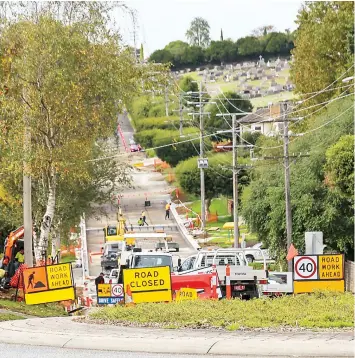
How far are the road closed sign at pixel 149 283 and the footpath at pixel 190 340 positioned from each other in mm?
6974

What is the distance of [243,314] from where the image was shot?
17.9 m

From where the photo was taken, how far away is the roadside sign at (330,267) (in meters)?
26.3

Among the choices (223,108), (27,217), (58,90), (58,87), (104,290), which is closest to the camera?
(104,290)

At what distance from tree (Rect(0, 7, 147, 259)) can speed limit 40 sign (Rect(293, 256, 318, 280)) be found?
1196 cm

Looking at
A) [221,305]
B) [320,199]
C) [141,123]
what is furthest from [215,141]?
[221,305]

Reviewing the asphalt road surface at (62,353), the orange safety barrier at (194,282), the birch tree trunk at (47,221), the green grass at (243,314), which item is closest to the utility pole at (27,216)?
the birch tree trunk at (47,221)

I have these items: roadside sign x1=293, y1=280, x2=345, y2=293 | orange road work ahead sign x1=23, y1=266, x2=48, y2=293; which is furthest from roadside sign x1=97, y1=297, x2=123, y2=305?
roadside sign x1=293, y1=280, x2=345, y2=293

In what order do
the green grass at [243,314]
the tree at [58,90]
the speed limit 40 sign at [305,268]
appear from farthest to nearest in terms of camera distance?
the tree at [58,90] → the speed limit 40 sign at [305,268] → the green grass at [243,314]

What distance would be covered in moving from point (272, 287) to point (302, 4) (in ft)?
185

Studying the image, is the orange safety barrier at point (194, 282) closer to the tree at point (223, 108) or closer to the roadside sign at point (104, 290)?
the roadside sign at point (104, 290)

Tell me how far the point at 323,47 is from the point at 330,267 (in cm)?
5159

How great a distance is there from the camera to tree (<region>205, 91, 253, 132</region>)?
12106 cm

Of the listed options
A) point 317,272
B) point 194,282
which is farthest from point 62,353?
point 194,282

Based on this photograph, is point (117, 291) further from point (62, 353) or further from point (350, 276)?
point (350, 276)
